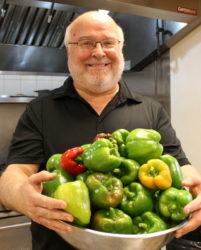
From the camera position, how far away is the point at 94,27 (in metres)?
1.10

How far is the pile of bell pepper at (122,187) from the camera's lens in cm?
60

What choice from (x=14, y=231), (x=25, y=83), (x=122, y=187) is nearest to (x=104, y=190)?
(x=122, y=187)

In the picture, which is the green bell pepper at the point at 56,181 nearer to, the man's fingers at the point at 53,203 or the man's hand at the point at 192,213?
the man's fingers at the point at 53,203

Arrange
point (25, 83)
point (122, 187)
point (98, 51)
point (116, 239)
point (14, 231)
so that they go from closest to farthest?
point (116, 239) → point (122, 187) → point (98, 51) → point (14, 231) → point (25, 83)

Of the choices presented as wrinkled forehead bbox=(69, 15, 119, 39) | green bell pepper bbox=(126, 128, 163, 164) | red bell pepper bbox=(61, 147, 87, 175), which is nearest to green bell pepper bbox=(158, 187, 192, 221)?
green bell pepper bbox=(126, 128, 163, 164)

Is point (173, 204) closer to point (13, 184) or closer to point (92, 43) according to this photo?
point (13, 184)

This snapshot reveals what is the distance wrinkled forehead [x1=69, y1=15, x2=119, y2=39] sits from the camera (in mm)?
1092

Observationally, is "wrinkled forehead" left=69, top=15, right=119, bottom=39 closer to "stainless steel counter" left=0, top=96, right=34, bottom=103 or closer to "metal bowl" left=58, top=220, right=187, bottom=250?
"metal bowl" left=58, top=220, right=187, bottom=250

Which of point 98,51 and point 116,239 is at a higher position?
point 98,51

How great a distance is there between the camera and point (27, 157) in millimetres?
1007

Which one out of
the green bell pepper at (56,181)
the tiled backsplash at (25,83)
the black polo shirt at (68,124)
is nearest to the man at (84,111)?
the black polo shirt at (68,124)

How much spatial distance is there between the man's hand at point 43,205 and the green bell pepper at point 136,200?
0.48ft

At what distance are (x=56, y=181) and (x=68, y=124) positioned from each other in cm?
45

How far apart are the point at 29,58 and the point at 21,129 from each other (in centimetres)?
121
